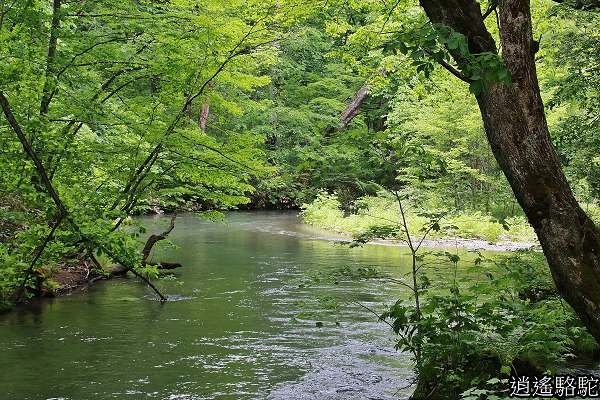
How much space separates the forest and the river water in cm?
4

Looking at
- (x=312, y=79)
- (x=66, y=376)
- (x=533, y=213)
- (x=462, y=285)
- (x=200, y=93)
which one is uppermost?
(x=312, y=79)

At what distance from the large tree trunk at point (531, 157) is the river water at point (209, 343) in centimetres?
212

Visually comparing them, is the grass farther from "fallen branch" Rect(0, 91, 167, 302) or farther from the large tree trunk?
the large tree trunk

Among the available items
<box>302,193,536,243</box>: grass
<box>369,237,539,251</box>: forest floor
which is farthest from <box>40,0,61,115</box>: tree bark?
<box>369,237,539,251</box>: forest floor

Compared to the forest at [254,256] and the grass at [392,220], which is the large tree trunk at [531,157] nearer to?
the forest at [254,256]

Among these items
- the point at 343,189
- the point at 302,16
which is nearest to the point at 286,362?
the point at 302,16

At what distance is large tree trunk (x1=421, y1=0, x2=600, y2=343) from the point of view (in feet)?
11.1

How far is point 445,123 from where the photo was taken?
20641 mm

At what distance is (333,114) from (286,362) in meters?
25.3

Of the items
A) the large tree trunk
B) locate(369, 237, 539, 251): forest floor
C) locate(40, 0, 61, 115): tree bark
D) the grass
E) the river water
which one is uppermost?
locate(40, 0, 61, 115): tree bark

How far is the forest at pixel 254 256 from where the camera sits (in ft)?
11.5

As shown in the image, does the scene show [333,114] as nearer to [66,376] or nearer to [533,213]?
[66,376]

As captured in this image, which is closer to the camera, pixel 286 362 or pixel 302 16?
pixel 286 362

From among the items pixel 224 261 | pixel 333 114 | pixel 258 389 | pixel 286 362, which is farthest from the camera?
pixel 333 114
